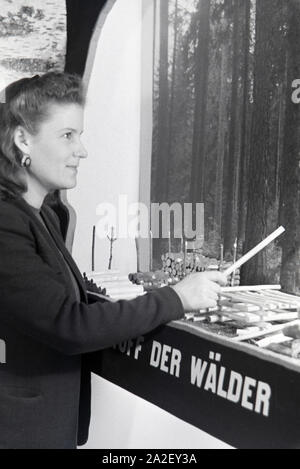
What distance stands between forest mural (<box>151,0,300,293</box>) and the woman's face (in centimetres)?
86

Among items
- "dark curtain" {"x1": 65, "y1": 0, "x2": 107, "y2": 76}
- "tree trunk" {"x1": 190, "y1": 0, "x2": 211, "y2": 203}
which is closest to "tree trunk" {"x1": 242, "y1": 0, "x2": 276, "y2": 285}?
"tree trunk" {"x1": 190, "y1": 0, "x2": 211, "y2": 203}

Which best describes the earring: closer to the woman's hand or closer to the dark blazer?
the dark blazer

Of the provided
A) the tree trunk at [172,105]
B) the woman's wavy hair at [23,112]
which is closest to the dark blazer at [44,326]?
the woman's wavy hair at [23,112]

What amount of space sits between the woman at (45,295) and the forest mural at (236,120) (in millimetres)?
722

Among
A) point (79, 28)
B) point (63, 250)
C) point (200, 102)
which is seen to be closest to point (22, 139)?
point (63, 250)

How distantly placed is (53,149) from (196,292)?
529 millimetres

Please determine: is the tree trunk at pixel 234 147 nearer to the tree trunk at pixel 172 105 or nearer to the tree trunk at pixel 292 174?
the tree trunk at pixel 292 174

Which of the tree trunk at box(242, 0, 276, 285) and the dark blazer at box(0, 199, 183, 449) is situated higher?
the tree trunk at box(242, 0, 276, 285)

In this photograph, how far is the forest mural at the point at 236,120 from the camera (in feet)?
6.61

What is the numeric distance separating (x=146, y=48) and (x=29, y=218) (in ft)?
5.52

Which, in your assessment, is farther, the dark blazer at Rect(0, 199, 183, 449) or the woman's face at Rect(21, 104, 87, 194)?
the woman's face at Rect(21, 104, 87, 194)

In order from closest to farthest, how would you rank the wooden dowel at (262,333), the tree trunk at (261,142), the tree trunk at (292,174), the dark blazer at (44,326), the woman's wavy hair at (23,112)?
the dark blazer at (44,326) → the wooden dowel at (262,333) → the woman's wavy hair at (23,112) → the tree trunk at (292,174) → the tree trunk at (261,142)

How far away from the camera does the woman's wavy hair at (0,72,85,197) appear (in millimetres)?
1472
